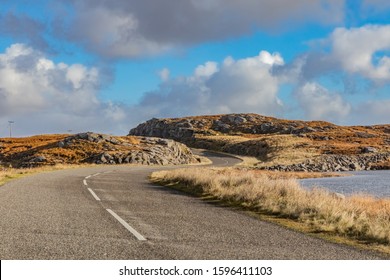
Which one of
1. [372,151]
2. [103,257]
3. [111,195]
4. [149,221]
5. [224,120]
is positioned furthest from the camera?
[224,120]

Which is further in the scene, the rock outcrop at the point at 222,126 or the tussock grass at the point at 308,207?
the rock outcrop at the point at 222,126

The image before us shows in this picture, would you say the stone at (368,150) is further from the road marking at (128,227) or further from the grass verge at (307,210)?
the road marking at (128,227)

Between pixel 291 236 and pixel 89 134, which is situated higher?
pixel 89 134

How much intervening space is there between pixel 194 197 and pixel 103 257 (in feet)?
33.6

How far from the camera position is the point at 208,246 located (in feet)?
25.8

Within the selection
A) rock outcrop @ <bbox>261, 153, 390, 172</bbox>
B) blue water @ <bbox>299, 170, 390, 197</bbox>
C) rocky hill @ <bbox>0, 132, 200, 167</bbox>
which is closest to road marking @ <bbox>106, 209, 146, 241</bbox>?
blue water @ <bbox>299, 170, 390, 197</bbox>

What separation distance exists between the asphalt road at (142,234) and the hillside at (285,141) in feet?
140

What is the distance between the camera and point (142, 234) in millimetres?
8875

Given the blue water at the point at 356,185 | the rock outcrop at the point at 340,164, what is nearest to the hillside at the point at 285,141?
the rock outcrop at the point at 340,164

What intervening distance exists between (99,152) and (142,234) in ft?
183

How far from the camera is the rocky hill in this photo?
60.3 metres

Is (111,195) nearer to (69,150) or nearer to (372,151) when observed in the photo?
(69,150)

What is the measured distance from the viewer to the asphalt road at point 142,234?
7.26 m

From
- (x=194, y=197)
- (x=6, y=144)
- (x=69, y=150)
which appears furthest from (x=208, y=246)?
(x=6, y=144)
